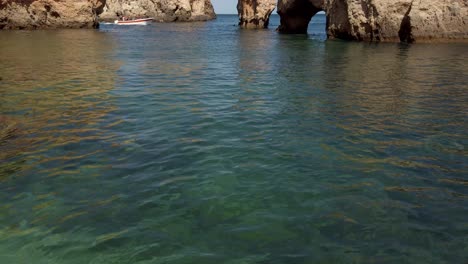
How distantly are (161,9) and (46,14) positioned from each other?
43.2 meters

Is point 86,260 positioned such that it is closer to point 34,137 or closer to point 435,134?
point 34,137

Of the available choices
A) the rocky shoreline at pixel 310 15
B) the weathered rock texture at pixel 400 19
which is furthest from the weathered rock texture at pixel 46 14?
the weathered rock texture at pixel 400 19

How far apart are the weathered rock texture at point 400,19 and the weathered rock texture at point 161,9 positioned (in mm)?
59905

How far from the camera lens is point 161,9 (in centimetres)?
9306

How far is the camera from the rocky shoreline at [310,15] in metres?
30.2

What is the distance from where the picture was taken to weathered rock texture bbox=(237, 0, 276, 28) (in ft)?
194

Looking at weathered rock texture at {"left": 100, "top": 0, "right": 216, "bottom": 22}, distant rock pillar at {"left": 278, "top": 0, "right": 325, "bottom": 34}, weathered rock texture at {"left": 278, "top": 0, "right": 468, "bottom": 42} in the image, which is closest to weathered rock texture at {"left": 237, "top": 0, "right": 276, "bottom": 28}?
distant rock pillar at {"left": 278, "top": 0, "right": 325, "bottom": 34}

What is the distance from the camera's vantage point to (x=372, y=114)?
437 inches

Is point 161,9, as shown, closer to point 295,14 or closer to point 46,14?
point 46,14

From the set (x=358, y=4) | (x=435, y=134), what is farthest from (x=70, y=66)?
(x=358, y=4)

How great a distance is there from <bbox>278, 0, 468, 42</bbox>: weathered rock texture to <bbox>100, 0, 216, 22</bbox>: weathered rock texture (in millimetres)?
59905

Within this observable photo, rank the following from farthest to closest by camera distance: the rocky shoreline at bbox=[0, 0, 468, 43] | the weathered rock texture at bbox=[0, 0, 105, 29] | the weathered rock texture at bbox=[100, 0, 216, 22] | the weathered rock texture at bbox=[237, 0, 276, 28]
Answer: the weathered rock texture at bbox=[100, 0, 216, 22] → the weathered rock texture at bbox=[237, 0, 276, 28] → the weathered rock texture at bbox=[0, 0, 105, 29] → the rocky shoreline at bbox=[0, 0, 468, 43]

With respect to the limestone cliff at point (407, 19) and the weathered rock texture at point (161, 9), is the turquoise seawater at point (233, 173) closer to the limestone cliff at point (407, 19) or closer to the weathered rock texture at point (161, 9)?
the limestone cliff at point (407, 19)

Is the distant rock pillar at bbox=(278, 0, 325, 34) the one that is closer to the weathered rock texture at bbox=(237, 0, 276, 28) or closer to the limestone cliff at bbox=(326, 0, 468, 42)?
the weathered rock texture at bbox=(237, 0, 276, 28)
